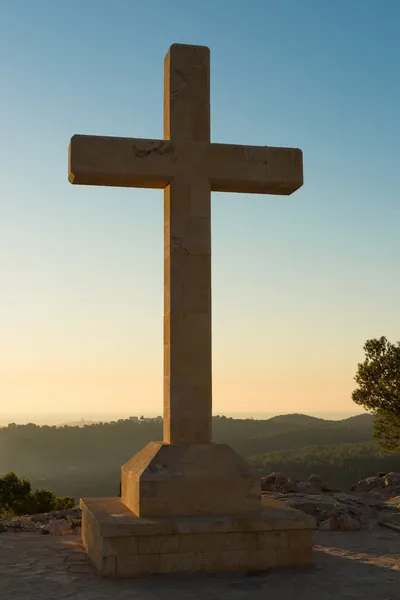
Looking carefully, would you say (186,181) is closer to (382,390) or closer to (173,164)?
(173,164)

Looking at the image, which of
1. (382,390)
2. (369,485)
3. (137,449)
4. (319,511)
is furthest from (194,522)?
(137,449)

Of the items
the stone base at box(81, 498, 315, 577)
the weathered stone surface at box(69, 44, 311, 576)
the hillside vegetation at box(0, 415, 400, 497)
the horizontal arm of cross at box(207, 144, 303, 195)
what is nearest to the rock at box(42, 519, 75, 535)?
the weathered stone surface at box(69, 44, 311, 576)

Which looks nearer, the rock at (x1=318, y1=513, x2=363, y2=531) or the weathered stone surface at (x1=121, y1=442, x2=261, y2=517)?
the weathered stone surface at (x1=121, y1=442, x2=261, y2=517)

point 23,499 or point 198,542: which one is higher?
point 198,542

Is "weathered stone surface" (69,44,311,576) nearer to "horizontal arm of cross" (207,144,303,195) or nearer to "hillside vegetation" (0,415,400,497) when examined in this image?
"horizontal arm of cross" (207,144,303,195)

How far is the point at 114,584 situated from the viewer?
6.79 metres

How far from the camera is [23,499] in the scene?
22.4 metres

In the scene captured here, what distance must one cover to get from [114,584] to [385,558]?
130 inches

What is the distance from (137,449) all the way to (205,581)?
8671cm

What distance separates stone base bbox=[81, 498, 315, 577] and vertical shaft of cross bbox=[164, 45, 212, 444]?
42.6 inches

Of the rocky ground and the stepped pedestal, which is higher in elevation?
the stepped pedestal

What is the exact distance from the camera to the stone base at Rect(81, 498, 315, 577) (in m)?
7.11

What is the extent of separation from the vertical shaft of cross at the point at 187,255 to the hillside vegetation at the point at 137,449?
36675 millimetres

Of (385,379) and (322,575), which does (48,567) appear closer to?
(322,575)
